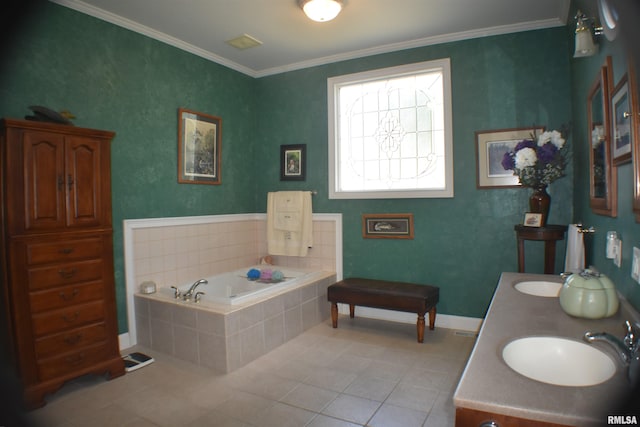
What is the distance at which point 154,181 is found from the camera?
317 cm

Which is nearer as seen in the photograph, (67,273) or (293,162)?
(67,273)

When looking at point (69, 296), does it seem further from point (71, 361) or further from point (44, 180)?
point (44, 180)

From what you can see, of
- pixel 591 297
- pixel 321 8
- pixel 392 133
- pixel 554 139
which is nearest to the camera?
pixel 591 297

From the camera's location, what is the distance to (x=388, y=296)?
3113mm

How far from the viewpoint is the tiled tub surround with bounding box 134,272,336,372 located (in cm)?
257

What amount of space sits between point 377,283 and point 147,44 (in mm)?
2845

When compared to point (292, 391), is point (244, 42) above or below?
above

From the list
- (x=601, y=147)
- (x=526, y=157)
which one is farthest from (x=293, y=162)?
(x=601, y=147)

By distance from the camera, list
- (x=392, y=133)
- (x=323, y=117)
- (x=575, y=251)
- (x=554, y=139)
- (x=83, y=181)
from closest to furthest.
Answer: (x=575, y=251) → (x=83, y=181) → (x=554, y=139) → (x=392, y=133) → (x=323, y=117)

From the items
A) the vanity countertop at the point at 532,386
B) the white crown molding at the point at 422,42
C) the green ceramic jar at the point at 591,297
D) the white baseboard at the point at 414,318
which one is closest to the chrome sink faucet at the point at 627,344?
the vanity countertop at the point at 532,386

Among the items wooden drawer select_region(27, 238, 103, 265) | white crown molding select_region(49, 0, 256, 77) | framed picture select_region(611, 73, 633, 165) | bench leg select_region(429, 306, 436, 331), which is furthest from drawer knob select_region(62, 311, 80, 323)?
framed picture select_region(611, 73, 633, 165)

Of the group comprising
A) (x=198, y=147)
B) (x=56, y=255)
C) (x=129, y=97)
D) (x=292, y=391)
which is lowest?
(x=292, y=391)

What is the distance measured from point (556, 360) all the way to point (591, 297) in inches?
13.2

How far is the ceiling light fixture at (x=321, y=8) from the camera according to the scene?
2.58 meters
